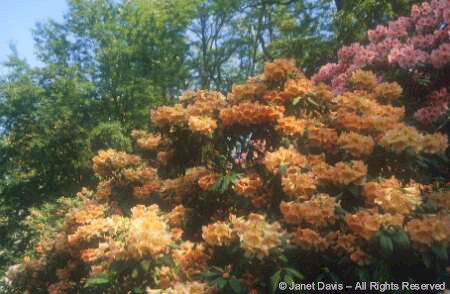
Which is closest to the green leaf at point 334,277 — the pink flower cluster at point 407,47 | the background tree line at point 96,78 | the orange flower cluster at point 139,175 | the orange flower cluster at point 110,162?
the orange flower cluster at point 139,175

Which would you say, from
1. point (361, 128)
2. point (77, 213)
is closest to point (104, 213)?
point (77, 213)

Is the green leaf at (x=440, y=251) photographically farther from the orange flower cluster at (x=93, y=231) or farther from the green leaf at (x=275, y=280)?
the orange flower cluster at (x=93, y=231)

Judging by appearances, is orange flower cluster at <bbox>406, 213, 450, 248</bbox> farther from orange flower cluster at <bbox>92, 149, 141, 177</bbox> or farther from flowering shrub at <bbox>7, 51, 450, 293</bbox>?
orange flower cluster at <bbox>92, 149, 141, 177</bbox>

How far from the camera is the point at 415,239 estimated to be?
275 cm

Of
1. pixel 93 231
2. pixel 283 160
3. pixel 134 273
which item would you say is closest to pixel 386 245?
pixel 283 160

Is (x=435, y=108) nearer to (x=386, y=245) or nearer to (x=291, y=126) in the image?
(x=291, y=126)

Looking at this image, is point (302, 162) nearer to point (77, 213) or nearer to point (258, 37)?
point (77, 213)

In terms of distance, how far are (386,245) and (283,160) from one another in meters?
1.06

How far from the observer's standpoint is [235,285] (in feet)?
9.33

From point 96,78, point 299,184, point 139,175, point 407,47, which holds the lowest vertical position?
point 299,184

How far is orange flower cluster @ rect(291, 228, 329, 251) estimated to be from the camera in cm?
298

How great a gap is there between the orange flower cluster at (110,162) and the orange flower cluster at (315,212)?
216 cm

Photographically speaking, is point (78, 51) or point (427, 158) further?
point (78, 51)

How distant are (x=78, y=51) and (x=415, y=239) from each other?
12.2 m
